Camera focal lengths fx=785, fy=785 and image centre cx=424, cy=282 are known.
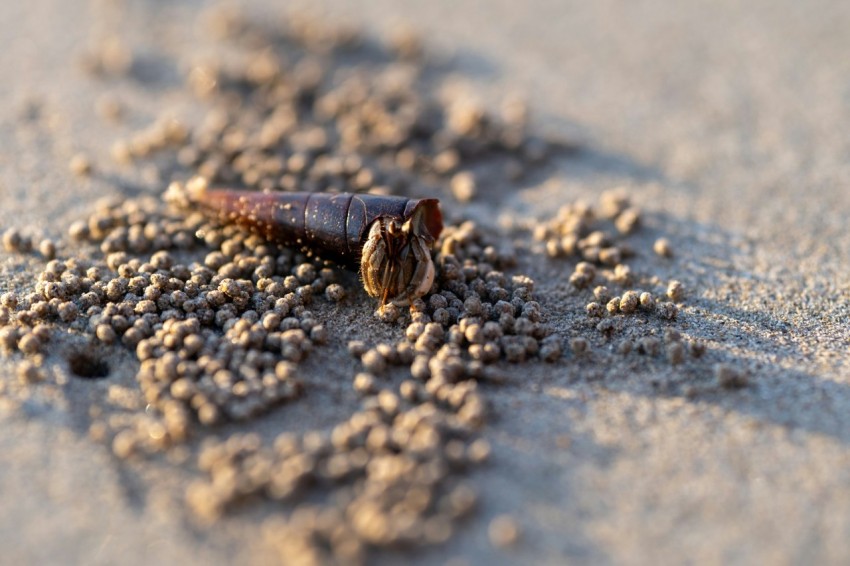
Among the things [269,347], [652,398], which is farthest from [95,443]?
[652,398]

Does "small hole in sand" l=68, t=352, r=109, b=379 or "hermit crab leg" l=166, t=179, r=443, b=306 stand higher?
"hermit crab leg" l=166, t=179, r=443, b=306

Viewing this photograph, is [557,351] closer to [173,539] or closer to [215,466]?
[215,466]

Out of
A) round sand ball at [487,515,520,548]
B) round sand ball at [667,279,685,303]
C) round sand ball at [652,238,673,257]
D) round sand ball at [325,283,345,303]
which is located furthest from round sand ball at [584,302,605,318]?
round sand ball at [487,515,520,548]

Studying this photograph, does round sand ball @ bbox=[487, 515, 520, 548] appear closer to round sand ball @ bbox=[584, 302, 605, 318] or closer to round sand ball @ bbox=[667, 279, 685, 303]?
round sand ball @ bbox=[584, 302, 605, 318]

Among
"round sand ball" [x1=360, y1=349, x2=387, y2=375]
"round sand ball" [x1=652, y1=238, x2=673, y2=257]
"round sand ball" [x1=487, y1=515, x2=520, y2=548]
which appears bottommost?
"round sand ball" [x1=487, y1=515, x2=520, y2=548]

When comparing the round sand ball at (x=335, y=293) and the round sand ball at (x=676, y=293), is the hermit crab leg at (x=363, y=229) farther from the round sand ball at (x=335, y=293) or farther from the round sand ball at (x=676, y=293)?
the round sand ball at (x=676, y=293)

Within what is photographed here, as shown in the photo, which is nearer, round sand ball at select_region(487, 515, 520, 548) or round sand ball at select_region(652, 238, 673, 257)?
round sand ball at select_region(487, 515, 520, 548)
